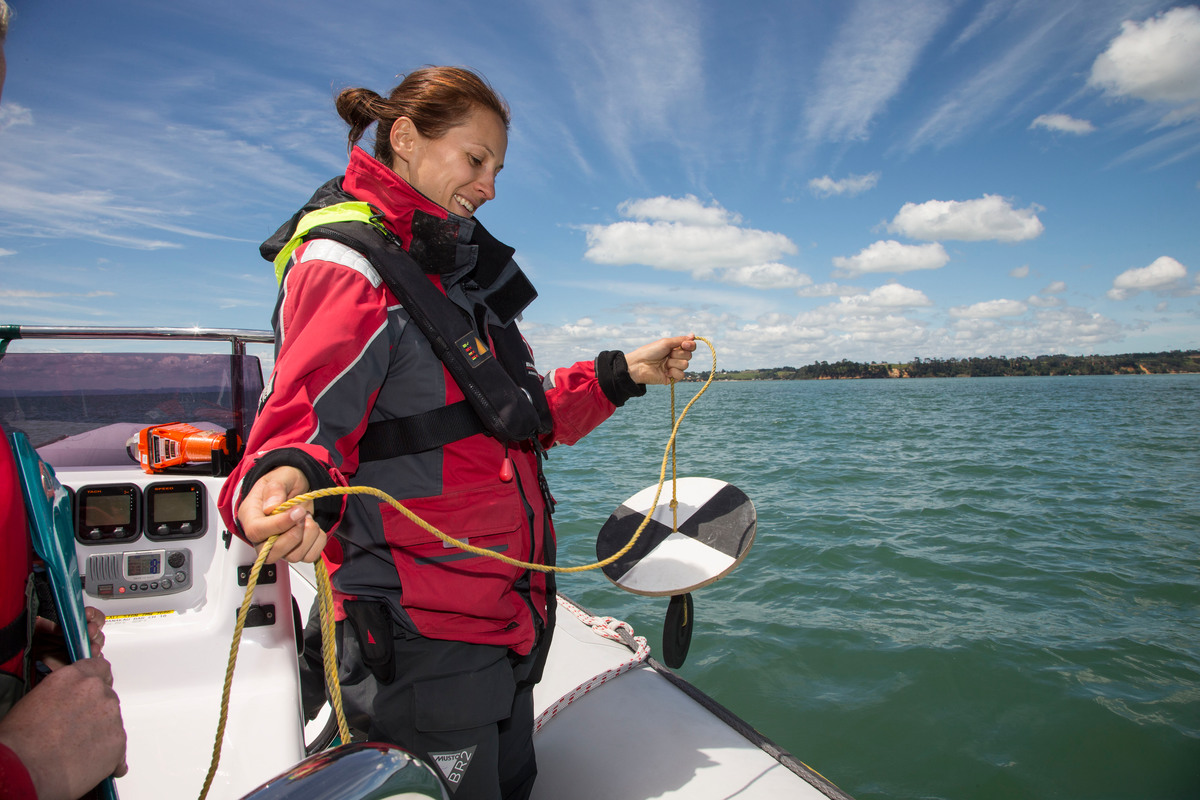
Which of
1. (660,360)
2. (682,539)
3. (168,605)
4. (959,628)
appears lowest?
(959,628)

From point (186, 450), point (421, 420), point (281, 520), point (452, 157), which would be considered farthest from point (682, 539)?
point (186, 450)

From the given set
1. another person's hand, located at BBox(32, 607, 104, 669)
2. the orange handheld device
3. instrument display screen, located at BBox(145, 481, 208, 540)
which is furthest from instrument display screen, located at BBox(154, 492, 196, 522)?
another person's hand, located at BBox(32, 607, 104, 669)

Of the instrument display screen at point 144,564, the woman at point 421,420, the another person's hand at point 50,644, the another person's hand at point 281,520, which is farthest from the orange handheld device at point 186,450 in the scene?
the another person's hand at point 281,520

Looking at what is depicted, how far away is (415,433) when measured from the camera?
1364 mm

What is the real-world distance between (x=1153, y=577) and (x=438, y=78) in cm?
851

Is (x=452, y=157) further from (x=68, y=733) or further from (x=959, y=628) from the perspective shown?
(x=959, y=628)

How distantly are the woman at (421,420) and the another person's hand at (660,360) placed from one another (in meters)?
0.57

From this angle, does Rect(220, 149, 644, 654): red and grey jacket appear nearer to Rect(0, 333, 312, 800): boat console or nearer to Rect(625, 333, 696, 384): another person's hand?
Rect(625, 333, 696, 384): another person's hand

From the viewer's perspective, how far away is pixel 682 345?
2.09m

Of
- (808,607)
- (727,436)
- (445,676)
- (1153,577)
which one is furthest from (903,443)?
(445,676)

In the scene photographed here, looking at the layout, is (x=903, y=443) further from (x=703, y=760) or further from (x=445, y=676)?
(x=445, y=676)

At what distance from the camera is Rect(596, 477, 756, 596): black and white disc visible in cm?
223

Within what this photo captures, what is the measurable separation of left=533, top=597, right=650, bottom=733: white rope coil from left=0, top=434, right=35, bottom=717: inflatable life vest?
1933 mm

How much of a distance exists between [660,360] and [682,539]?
2.71 ft
